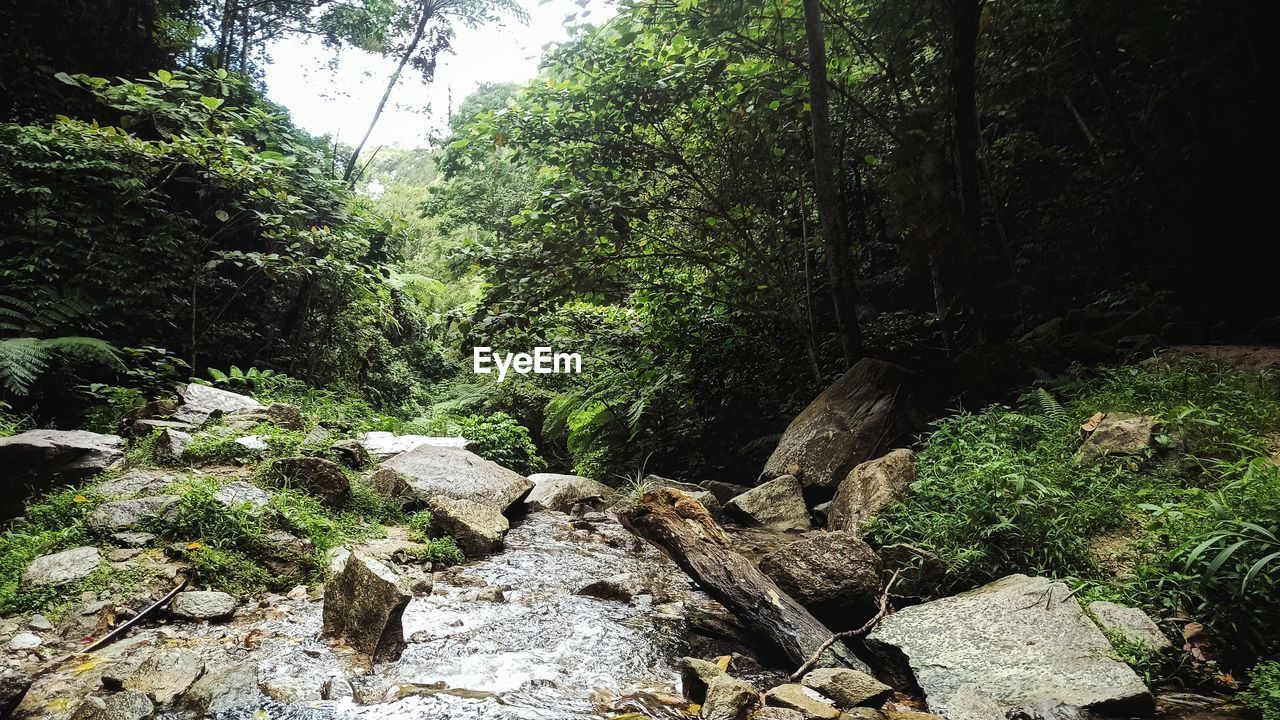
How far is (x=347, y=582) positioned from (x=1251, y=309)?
8.41 meters

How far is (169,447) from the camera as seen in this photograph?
5.12 m

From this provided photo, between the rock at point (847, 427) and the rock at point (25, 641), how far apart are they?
19.1ft

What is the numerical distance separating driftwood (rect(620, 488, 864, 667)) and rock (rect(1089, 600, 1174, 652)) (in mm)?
1202

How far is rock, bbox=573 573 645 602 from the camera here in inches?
169

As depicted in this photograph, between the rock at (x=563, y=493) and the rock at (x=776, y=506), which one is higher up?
the rock at (x=776, y=506)

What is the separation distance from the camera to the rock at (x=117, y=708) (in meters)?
2.38

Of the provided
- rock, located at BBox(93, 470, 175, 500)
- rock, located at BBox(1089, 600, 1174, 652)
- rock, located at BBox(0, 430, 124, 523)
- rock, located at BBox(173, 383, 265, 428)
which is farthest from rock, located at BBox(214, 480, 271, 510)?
rock, located at BBox(1089, 600, 1174, 652)

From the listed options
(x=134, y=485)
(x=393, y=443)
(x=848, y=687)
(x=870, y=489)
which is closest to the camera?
(x=848, y=687)

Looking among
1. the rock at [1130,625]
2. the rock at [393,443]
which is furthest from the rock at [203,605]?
the rock at [1130,625]

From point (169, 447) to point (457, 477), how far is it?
8.17 feet

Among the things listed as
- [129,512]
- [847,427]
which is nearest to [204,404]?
[129,512]

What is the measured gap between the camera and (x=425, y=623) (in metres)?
3.68

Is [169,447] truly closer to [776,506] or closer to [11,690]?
[11,690]

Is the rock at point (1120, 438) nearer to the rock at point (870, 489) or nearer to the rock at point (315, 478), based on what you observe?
the rock at point (870, 489)
